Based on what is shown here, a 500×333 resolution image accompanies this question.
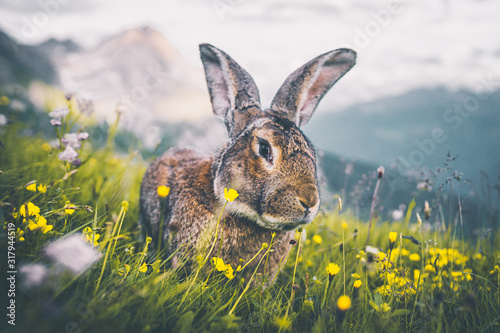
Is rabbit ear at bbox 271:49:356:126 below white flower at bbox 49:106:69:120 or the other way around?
the other way around

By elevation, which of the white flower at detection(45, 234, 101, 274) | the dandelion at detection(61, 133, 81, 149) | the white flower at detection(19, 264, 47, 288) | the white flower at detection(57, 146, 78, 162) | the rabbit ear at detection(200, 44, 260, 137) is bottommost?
the white flower at detection(19, 264, 47, 288)

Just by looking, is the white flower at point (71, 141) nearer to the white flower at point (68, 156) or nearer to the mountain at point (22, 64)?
the white flower at point (68, 156)

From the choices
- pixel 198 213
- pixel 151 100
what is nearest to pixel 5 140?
pixel 198 213

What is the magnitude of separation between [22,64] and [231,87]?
998cm

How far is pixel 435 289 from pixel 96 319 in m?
2.46

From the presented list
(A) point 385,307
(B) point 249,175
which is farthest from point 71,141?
(A) point 385,307

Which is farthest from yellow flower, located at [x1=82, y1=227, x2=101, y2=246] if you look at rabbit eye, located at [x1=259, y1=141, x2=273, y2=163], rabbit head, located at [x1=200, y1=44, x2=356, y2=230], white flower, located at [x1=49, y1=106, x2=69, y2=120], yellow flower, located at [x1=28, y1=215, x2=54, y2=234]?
rabbit eye, located at [x1=259, y1=141, x2=273, y2=163]

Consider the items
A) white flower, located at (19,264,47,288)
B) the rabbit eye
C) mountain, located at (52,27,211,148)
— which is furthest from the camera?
mountain, located at (52,27,211,148)

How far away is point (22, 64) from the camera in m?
9.32

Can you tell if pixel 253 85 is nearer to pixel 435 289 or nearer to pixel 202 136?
pixel 435 289

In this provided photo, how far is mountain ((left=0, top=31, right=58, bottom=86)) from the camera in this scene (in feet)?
26.8

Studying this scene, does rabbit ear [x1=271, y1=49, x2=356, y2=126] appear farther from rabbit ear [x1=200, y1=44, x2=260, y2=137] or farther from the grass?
the grass

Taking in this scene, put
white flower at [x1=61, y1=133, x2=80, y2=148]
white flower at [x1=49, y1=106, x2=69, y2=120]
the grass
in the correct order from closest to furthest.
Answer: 1. the grass
2. white flower at [x1=49, y1=106, x2=69, y2=120]
3. white flower at [x1=61, y1=133, x2=80, y2=148]

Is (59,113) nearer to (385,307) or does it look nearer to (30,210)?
(30,210)
